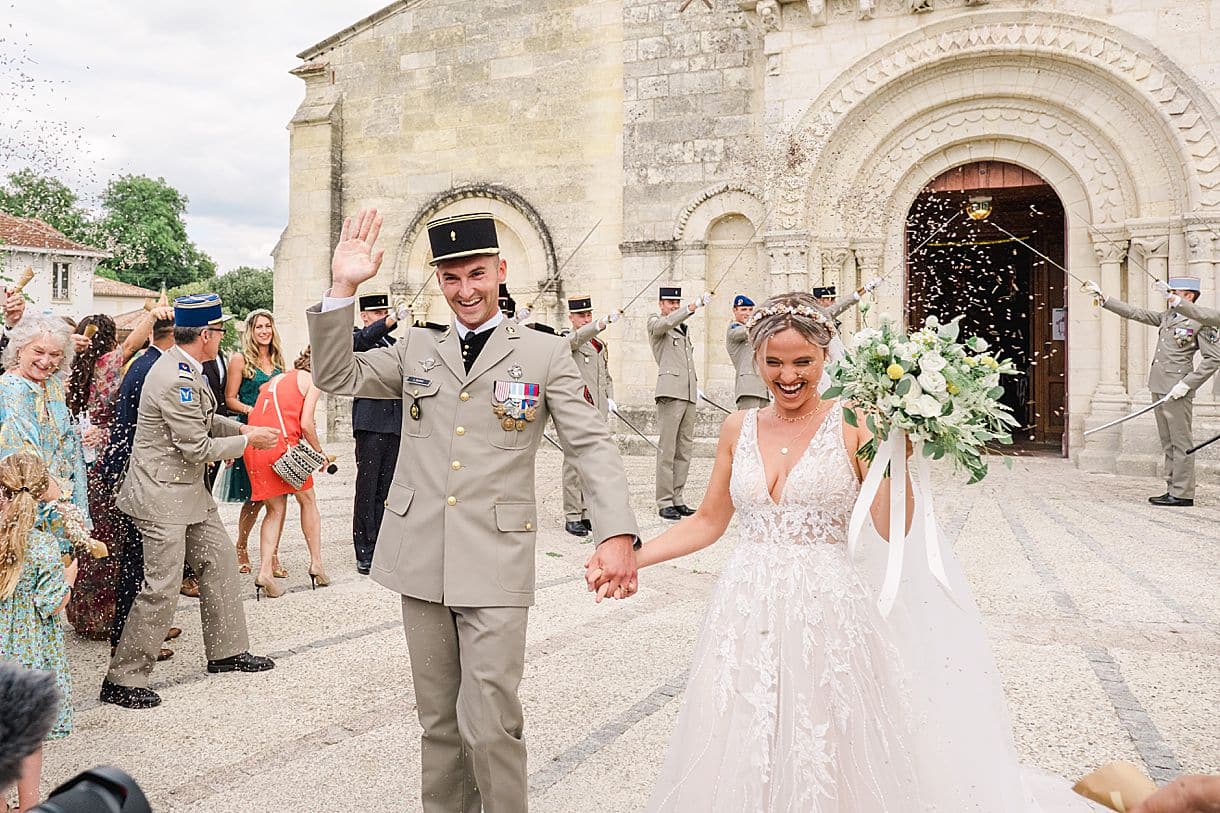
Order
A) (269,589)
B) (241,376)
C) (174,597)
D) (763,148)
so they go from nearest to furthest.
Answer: (174,597), (269,589), (241,376), (763,148)

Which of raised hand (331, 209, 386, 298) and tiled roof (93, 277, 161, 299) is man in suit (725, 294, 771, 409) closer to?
raised hand (331, 209, 386, 298)

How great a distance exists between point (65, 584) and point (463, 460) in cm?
197

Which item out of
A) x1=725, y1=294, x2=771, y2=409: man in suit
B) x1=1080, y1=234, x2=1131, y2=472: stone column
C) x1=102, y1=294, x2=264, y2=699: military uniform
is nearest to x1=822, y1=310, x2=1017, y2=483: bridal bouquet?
x1=102, y1=294, x2=264, y2=699: military uniform

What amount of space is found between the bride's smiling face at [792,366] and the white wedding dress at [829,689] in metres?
0.14

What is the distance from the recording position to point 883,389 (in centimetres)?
253

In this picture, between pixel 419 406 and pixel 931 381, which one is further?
pixel 419 406

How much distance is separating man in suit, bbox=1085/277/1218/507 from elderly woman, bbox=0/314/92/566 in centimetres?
922

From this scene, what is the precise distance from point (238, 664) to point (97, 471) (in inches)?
64.0

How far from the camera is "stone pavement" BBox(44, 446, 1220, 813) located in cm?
333

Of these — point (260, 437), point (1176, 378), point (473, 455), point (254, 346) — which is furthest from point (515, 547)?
point (1176, 378)

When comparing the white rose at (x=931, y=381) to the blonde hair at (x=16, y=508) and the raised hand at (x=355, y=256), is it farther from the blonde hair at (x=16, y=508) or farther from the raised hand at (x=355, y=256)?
the blonde hair at (x=16, y=508)

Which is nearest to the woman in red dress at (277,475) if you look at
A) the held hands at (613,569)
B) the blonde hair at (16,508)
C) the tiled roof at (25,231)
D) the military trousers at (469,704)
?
the blonde hair at (16,508)

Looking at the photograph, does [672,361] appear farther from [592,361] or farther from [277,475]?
[277,475]

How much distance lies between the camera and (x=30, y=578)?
349 centimetres
